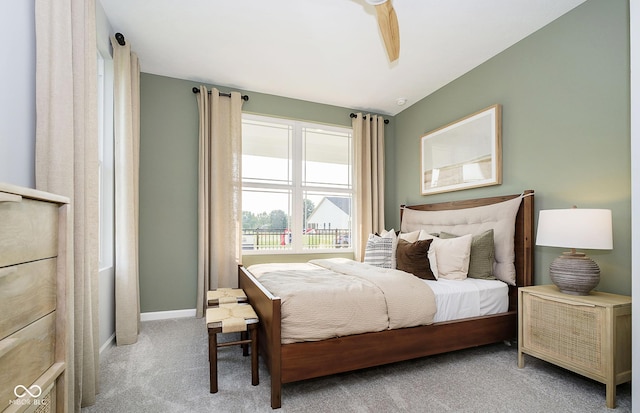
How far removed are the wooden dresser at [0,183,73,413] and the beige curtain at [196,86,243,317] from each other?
8.20 feet

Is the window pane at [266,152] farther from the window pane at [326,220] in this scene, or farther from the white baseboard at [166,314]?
the white baseboard at [166,314]

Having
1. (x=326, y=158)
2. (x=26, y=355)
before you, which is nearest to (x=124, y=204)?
(x=26, y=355)

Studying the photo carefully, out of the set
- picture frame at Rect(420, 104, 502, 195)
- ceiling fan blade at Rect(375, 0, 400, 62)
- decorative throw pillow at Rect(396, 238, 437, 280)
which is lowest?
decorative throw pillow at Rect(396, 238, 437, 280)

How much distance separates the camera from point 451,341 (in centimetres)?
242

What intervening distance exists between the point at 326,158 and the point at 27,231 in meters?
3.81

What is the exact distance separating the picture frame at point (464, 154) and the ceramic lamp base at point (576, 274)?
1.13 meters

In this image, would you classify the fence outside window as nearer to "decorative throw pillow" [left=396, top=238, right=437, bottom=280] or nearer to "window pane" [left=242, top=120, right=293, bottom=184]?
"window pane" [left=242, top=120, right=293, bottom=184]

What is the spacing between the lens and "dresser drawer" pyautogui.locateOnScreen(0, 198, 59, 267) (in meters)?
0.86

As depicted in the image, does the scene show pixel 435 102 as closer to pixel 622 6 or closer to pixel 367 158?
pixel 367 158

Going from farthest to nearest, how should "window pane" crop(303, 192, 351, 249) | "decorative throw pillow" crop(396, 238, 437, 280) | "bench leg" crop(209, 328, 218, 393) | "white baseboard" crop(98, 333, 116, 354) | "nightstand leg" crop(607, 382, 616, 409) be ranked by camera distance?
"window pane" crop(303, 192, 351, 249)
"decorative throw pillow" crop(396, 238, 437, 280)
"white baseboard" crop(98, 333, 116, 354)
"bench leg" crop(209, 328, 218, 393)
"nightstand leg" crop(607, 382, 616, 409)

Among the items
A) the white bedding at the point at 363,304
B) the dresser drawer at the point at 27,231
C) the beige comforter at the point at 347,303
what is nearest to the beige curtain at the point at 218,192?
the white bedding at the point at 363,304

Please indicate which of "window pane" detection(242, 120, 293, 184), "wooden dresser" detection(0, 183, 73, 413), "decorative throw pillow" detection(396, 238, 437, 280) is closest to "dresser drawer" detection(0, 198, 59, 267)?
"wooden dresser" detection(0, 183, 73, 413)

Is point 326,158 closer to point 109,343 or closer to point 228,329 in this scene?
point 228,329

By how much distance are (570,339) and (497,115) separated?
6.77 ft
